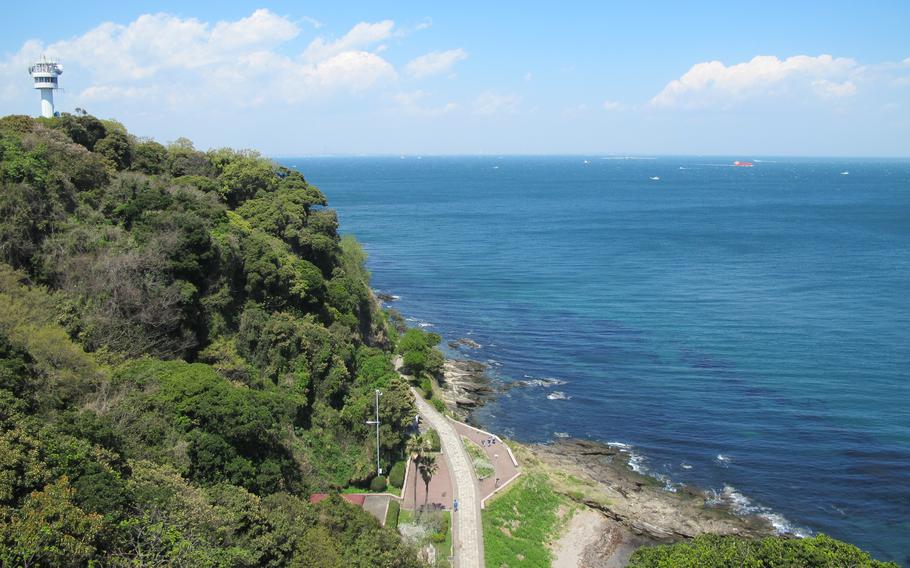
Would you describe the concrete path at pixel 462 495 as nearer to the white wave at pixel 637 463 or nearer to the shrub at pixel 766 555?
the shrub at pixel 766 555

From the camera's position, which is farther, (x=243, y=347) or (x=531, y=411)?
(x=531, y=411)

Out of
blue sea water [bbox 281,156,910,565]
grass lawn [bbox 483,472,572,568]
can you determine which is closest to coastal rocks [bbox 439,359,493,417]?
blue sea water [bbox 281,156,910,565]

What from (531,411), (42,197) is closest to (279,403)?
(42,197)

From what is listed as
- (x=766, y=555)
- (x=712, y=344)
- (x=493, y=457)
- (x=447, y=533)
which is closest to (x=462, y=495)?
(x=447, y=533)

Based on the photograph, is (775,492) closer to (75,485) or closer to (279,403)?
(279,403)

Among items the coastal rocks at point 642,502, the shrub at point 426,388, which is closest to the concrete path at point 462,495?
the shrub at point 426,388

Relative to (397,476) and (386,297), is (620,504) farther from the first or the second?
(386,297)
